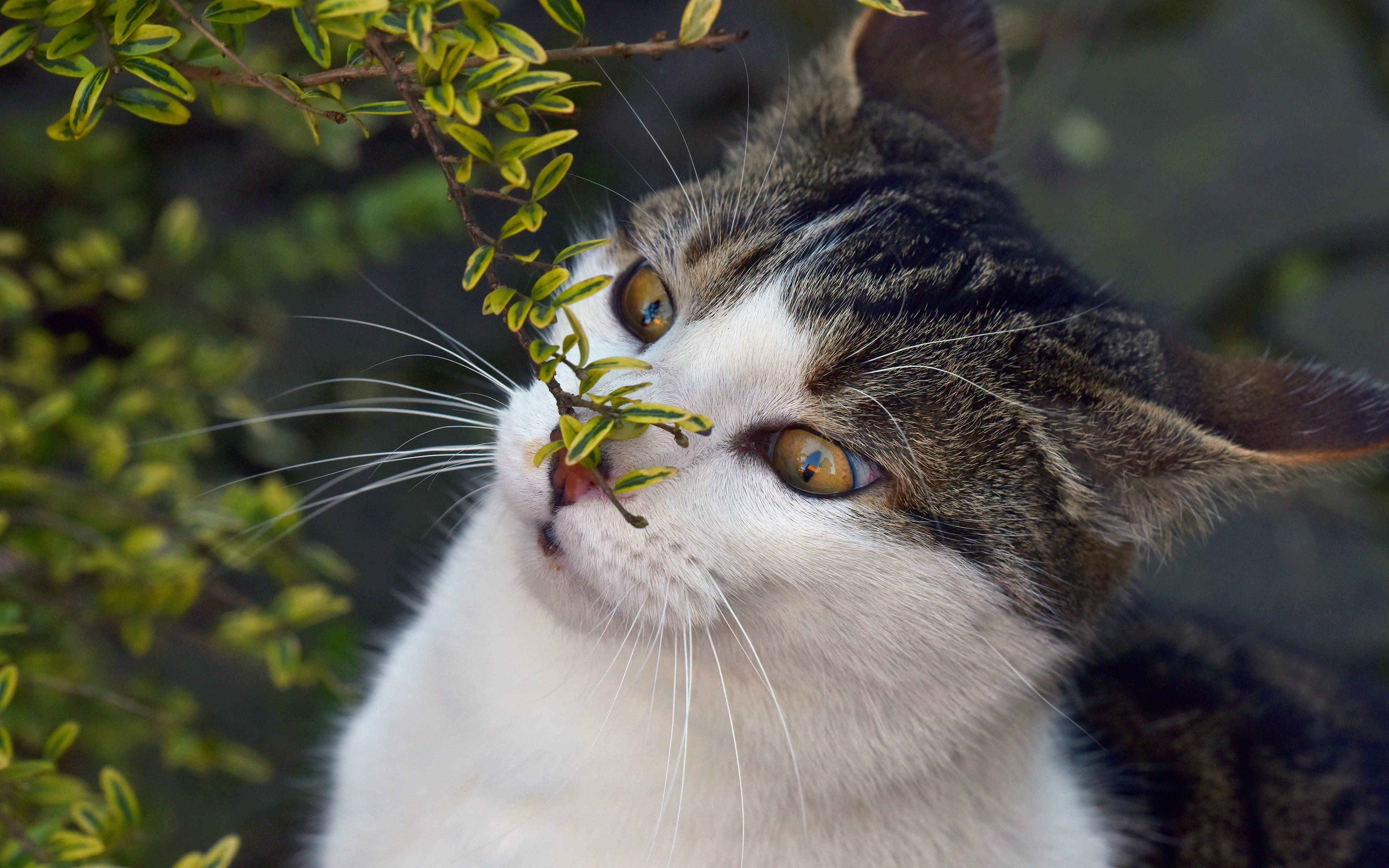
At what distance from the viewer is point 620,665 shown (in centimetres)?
148

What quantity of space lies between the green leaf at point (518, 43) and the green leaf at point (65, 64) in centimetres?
45

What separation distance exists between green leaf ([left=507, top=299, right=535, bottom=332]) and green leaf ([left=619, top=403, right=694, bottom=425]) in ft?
0.30

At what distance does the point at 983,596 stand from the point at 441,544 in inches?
48.2

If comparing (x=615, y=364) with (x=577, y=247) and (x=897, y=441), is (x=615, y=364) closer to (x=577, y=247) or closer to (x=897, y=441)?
(x=577, y=247)

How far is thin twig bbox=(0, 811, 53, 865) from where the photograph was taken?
4.44ft

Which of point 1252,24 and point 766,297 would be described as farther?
point 1252,24

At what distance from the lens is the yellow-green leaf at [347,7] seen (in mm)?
921

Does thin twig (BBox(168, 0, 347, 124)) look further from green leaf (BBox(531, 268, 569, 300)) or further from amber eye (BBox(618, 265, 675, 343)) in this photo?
amber eye (BBox(618, 265, 675, 343))

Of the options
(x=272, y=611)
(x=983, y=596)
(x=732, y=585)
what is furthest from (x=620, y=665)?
(x=272, y=611)

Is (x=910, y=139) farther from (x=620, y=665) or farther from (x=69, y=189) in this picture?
(x=69, y=189)

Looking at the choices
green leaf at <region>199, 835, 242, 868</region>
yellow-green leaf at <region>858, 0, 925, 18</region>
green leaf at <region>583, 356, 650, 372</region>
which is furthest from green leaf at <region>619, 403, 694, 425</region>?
green leaf at <region>199, 835, 242, 868</region>

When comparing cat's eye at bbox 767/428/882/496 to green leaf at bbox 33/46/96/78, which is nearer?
green leaf at bbox 33/46/96/78

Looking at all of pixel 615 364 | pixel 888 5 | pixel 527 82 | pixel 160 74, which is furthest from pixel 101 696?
pixel 888 5

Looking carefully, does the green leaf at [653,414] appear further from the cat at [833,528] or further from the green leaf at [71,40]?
the green leaf at [71,40]
